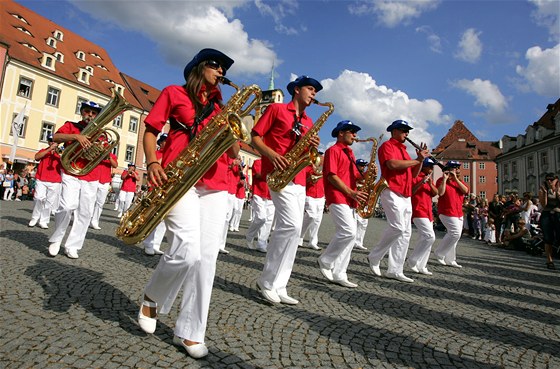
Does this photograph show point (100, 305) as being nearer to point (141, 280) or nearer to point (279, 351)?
point (141, 280)

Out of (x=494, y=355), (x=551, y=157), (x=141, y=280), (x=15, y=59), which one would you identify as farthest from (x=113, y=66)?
(x=551, y=157)

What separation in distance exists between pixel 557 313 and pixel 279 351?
4153 mm

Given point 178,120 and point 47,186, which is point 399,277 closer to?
point 178,120

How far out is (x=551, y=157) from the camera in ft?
149

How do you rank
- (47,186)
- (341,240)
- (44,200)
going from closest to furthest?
(341,240) → (44,200) → (47,186)

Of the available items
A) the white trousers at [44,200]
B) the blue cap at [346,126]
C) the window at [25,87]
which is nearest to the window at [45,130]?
the window at [25,87]

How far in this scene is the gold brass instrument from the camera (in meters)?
5.32

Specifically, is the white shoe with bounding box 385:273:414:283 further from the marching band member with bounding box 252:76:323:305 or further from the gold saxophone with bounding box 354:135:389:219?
the marching band member with bounding box 252:76:323:305

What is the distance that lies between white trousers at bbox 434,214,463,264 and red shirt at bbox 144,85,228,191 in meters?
6.69

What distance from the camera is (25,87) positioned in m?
34.3

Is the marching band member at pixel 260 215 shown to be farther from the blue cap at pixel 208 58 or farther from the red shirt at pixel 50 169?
the red shirt at pixel 50 169

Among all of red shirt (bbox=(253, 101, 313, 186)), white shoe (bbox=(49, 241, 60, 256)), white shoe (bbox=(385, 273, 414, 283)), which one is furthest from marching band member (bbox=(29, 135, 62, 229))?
white shoe (bbox=(385, 273, 414, 283))

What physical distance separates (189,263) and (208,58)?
1.75 metres

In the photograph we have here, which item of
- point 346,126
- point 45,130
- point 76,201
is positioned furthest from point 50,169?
point 45,130
